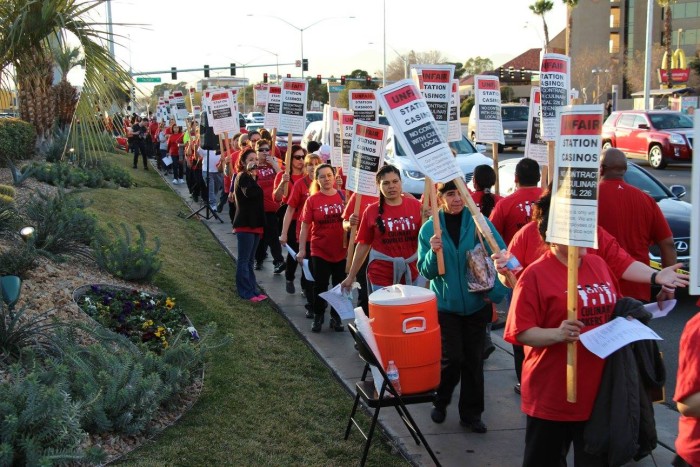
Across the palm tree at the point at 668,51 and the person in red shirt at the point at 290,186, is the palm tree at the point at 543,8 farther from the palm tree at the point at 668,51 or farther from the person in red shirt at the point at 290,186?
the person in red shirt at the point at 290,186

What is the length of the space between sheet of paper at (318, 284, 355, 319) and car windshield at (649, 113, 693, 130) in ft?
77.4

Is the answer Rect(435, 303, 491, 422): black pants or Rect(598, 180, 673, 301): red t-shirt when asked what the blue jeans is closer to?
Rect(435, 303, 491, 422): black pants

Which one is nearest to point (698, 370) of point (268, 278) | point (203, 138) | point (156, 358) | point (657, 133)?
point (156, 358)

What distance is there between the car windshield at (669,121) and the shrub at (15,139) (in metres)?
19.7

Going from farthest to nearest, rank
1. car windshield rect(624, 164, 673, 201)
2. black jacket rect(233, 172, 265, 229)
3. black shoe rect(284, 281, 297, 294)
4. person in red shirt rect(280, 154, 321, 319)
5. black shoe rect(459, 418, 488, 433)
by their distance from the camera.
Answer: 1. car windshield rect(624, 164, 673, 201)
2. black shoe rect(284, 281, 297, 294)
3. person in red shirt rect(280, 154, 321, 319)
4. black jacket rect(233, 172, 265, 229)
5. black shoe rect(459, 418, 488, 433)

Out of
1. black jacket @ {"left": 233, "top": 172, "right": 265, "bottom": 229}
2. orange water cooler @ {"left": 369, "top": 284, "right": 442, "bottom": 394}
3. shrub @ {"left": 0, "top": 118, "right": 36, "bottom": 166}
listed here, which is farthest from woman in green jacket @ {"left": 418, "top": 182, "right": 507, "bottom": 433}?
shrub @ {"left": 0, "top": 118, "right": 36, "bottom": 166}

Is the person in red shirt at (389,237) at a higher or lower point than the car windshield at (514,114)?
lower

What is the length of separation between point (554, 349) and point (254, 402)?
296cm

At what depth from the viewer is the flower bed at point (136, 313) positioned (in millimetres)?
7273

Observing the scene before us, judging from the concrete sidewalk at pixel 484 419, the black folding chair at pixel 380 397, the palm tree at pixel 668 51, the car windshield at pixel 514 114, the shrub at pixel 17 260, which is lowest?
the concrete sidewalk at pixel 484 419

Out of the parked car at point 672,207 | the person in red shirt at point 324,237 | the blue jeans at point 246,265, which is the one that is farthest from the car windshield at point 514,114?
the person in red shirt at point 324,237

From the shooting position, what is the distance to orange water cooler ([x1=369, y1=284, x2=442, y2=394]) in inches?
206

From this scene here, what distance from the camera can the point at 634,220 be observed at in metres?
6.45

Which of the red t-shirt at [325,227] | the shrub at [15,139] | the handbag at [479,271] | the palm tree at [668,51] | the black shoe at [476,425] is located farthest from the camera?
the palm tree at [668,51]
